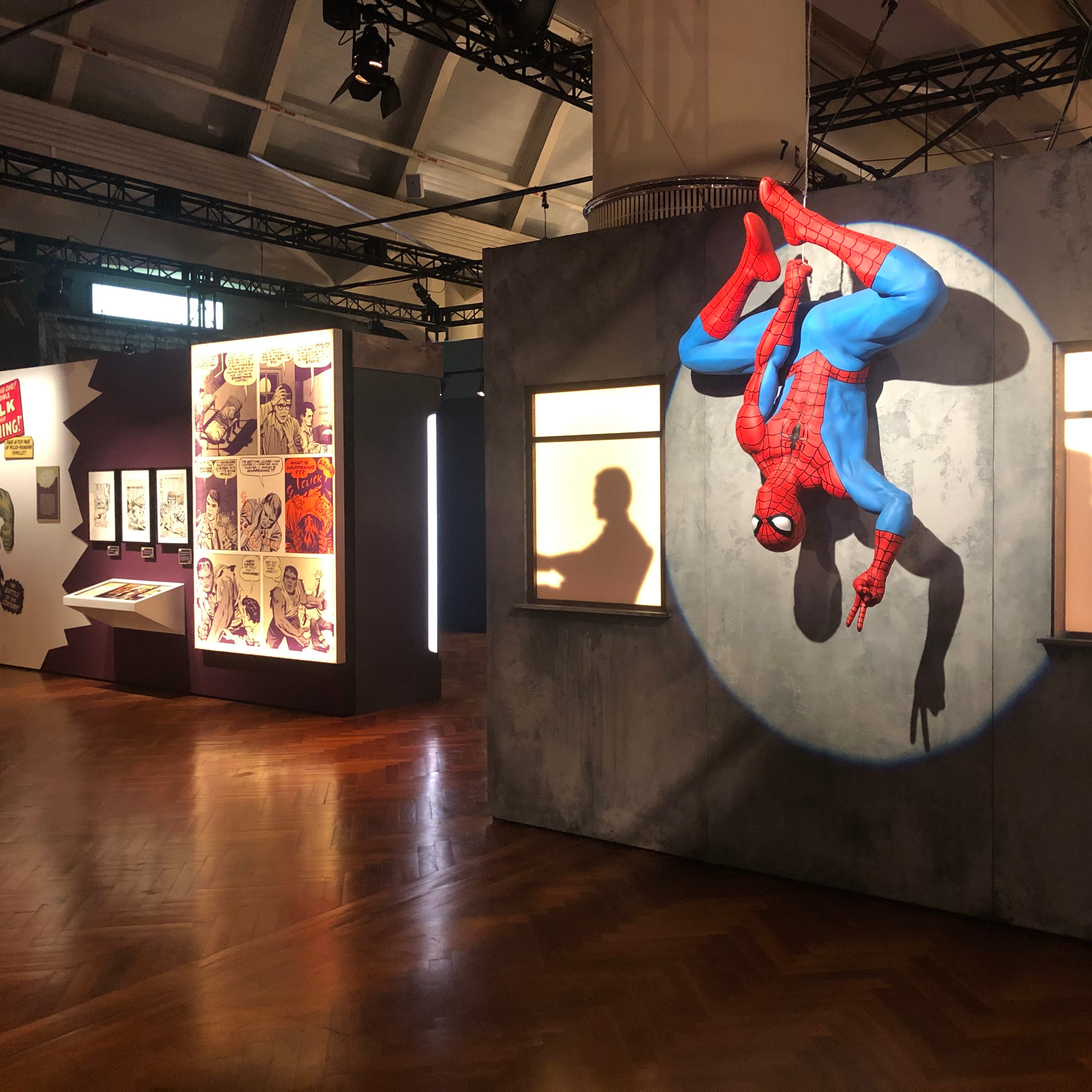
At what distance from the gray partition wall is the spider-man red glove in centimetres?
23

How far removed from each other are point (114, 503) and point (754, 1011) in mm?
7468

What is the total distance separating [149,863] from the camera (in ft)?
14.9

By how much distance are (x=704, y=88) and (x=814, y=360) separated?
1.89 meters

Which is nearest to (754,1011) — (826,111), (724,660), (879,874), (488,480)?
(879,874)

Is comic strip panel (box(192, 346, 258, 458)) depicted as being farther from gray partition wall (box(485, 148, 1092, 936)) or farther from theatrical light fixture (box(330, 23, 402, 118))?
gray partition wall (box(485, 148, 1092, 936))

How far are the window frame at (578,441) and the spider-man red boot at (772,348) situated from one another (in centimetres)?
55

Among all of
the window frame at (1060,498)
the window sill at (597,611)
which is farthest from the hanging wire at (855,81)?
the window sill at (597,611)

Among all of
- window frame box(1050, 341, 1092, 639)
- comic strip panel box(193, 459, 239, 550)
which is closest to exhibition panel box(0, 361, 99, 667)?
comic strip panel box(193, 459, 239, 550)

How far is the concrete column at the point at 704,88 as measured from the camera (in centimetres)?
494

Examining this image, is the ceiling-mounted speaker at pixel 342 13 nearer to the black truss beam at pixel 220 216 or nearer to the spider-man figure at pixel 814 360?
the spider-man figure at pixel 814 360

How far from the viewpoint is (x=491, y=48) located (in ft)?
27.1

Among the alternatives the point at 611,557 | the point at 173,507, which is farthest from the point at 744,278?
the point at 173,507

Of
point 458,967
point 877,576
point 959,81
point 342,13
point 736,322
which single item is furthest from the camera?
point 959,81

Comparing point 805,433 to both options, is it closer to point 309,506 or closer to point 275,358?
point 309,506
